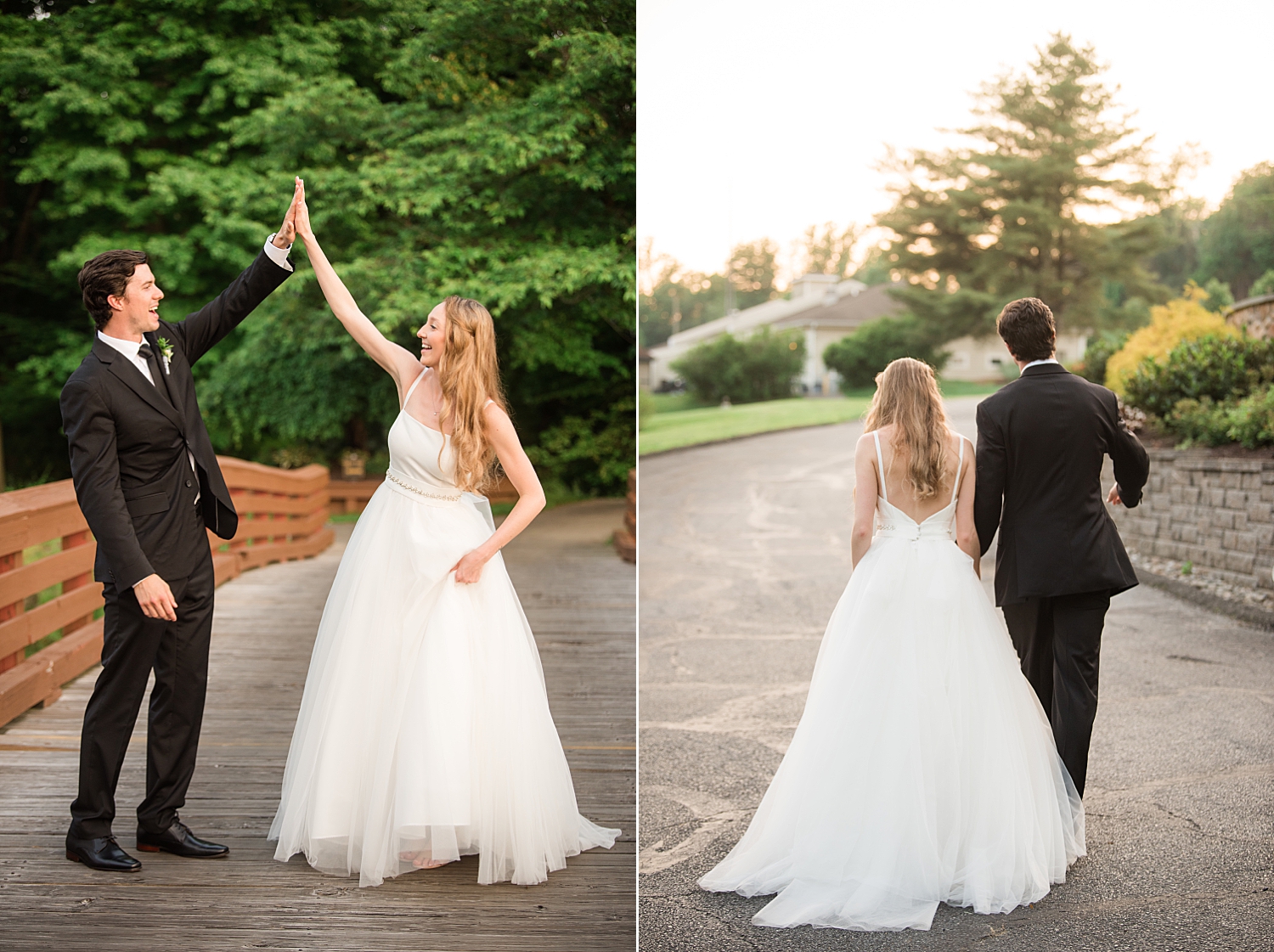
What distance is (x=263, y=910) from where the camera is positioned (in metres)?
Result: 2.87

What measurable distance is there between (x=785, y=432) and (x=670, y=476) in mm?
3889

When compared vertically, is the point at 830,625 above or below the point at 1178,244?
below

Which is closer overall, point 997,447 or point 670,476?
point 997,447

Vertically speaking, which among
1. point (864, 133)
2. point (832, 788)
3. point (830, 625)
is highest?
point (864, 133)

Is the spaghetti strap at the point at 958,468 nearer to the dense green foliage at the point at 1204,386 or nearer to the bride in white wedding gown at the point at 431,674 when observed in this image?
the bride in white wedding gown at the point at 431,674

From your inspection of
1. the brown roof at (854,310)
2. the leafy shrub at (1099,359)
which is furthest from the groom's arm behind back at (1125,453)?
the brown roof at (854,310)

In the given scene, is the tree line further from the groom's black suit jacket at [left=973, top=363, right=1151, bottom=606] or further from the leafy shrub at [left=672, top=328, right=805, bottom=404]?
the groom's black suit jacket at [left=973, top=363, right=1151, bottom=606]

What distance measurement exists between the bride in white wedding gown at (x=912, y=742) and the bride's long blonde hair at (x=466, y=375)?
1.10m

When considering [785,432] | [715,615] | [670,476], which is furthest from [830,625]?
[785,432]

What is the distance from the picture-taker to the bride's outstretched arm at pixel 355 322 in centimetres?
→ 315

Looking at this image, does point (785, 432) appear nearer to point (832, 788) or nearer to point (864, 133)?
point (864, 133)

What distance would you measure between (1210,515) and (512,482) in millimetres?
7427

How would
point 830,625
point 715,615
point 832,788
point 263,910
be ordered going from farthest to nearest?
point 715,615, point 830,625, point 832,788, point 263,910

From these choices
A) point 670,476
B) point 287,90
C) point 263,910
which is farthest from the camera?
point 670,476
